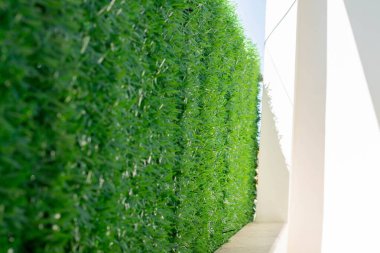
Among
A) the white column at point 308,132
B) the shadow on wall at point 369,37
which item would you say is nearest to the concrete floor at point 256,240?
the white column at point 308,132

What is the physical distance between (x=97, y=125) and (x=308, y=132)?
6504 mm

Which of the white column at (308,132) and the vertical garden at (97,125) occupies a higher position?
the white column at (308,132)

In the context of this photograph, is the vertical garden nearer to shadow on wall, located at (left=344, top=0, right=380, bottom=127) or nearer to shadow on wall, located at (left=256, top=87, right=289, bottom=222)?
shadow on wall, located at (left=344, top=0, right=380, bottom=127)

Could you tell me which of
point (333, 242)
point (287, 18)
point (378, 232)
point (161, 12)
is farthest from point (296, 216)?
point (161, 12)

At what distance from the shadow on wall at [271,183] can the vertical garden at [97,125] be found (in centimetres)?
453

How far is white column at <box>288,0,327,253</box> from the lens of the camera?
7.77 metres

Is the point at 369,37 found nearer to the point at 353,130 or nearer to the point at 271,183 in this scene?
the point at 353,130

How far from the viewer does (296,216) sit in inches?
308

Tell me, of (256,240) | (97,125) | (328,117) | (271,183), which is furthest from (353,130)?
(97,125)

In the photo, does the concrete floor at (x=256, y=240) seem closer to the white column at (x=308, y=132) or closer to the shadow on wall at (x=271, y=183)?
the white column at (x=308, y=132)

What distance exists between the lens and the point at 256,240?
5504 mm

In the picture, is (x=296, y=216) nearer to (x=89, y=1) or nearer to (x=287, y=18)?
(x=287, y=18)

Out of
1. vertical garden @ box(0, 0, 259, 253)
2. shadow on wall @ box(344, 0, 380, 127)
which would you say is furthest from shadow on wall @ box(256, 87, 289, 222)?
vertical garden @ box(0, 0, 259, 253)

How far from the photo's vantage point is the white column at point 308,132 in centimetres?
777
